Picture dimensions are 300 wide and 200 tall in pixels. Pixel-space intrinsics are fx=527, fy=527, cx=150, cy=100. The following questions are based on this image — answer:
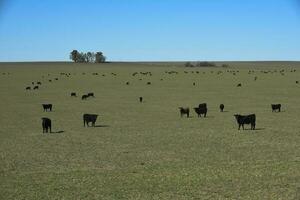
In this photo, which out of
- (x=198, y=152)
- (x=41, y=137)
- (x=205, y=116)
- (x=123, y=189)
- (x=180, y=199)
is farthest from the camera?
(x=205, y=116)

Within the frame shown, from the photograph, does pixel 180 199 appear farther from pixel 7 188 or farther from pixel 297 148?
pixel 297 148

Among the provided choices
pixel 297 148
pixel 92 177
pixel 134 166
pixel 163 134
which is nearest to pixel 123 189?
pixel 92 177

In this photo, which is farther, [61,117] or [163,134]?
[61,117]

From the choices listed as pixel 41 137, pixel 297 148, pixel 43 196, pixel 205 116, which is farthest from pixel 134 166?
pixel 205 116

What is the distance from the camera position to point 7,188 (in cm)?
1318

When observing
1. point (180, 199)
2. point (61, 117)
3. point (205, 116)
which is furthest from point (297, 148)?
point (61, 117)

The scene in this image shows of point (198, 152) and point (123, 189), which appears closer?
point (123, 189)

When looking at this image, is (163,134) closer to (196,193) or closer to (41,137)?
(41,137)

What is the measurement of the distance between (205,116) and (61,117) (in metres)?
8.32

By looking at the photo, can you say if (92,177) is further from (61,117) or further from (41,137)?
(61,117)

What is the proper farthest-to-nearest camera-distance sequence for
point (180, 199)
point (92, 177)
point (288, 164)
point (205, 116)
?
point (205, 116)
point (288, 164)
point (92, 177)
point (180, 199)

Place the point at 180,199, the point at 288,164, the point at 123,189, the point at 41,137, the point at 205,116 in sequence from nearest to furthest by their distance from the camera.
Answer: the point at 180,199, the point at 123,189, the point at 288,164, the point at 41,137, the point at 205,116

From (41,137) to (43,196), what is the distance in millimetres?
10020

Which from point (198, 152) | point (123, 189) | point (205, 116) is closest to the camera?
point (123, 189)
